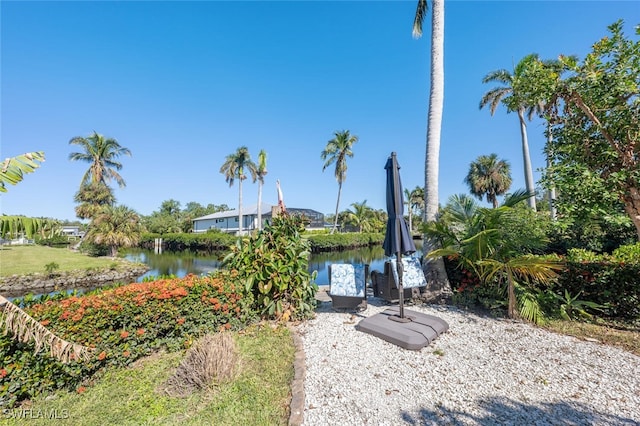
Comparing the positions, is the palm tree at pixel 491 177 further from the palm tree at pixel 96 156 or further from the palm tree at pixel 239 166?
the palm tree at pixel 96 156

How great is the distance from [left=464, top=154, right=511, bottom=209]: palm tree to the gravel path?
1006 inches

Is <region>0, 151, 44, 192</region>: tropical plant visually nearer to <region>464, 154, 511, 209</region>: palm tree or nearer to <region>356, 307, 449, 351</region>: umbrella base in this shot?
<region>356, 307, 449, 351</region>: umbrella base

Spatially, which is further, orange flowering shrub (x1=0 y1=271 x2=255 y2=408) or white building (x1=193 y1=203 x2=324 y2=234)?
white building (x1=193 y1=203 x2=324 y2=234)

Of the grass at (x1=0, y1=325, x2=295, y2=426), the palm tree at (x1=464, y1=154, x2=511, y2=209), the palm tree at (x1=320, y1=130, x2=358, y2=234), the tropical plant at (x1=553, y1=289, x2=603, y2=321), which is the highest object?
the palm tree at (x1=320, y1=130, x2=358, y2=234)

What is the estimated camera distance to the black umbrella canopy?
13.5ft

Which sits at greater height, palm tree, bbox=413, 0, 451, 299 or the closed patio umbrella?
palm tree, bbox=413, 0, 451, 299

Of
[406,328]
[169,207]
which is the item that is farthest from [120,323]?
[169,207]

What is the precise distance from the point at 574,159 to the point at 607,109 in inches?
28.3

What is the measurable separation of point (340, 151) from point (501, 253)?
26.2 metres

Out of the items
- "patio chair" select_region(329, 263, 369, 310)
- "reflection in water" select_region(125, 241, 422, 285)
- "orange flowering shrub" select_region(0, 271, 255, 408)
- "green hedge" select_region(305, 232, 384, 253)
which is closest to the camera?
"orange flowering shrub" select_region(0, 271, 255, 408)

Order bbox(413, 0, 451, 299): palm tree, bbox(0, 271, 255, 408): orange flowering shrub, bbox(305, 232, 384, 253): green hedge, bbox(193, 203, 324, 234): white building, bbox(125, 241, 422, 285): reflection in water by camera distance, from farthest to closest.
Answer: bbox(193, 203, 324, 234): white building < bbox(305, 232, 384, 253): green hedge < bbox(125, 241, 422, 285): reflection in water < bbox(413, 0, 451, 299): palm tree < bbox(0, 271, 255, 408): orange flowering shrub

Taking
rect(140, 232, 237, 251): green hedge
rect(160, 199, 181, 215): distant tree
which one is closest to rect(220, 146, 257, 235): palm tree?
rect(140, 232, 237, 251): green hedge

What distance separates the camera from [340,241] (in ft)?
93.5

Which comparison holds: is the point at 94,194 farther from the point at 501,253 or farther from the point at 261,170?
the point at 501,253
